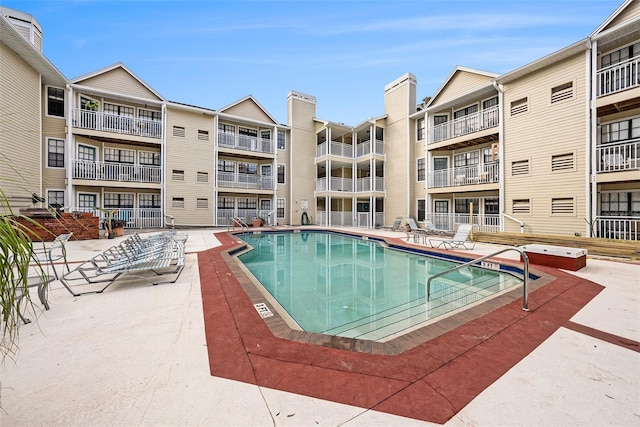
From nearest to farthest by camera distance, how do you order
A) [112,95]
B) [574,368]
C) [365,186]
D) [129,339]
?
[574,368]
[129,339]
[112,95]
[365,186]

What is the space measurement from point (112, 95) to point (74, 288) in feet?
51.7

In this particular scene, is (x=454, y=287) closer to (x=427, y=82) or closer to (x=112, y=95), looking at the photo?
(x=427, y=82)

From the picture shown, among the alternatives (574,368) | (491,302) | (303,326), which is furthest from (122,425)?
(491,302)

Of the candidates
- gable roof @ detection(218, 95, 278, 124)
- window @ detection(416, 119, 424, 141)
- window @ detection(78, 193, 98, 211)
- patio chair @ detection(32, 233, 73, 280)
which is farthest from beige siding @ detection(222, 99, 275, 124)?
patio chair @ detection(32, 233, 73, 280)

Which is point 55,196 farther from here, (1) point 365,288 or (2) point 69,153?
(1) point 365,288

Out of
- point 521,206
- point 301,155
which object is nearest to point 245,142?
point 301,155

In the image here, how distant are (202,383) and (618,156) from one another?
583 inches

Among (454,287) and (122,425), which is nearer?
(122,425)

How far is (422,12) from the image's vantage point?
990cm

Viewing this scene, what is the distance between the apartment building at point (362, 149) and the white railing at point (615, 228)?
0.18 feet

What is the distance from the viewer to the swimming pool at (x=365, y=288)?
4594 millimetres

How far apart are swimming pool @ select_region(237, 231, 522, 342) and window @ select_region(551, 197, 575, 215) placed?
247 inches

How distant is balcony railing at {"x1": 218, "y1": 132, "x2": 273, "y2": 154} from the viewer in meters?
19.2

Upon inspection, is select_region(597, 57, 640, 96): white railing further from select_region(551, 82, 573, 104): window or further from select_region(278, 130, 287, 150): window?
select_region(278, 130, 287, 150): window
